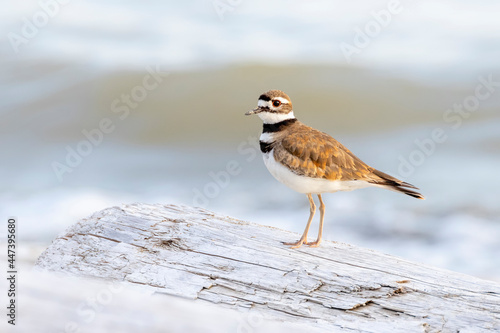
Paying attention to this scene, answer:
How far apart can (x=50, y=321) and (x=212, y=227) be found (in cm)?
202

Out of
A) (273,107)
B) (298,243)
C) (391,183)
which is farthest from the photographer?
(273,107)

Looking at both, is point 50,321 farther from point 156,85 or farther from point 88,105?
point 156,85

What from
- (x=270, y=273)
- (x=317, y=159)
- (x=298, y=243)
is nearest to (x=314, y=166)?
(x=317, y=159)

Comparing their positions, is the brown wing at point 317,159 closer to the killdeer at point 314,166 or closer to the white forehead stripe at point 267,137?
the killdeer at point 314,166

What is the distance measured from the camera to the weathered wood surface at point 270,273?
13.9ft

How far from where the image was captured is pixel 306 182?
5.48m

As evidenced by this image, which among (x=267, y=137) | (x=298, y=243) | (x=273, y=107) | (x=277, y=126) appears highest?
(x=273, y=107)

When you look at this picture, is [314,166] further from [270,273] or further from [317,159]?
[270,273]

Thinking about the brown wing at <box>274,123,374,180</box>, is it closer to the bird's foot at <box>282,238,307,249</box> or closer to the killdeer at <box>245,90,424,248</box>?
the killdeer at <box>245,90,424,248</box>

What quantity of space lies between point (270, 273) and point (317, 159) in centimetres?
140

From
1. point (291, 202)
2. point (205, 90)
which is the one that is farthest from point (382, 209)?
point (205, 90)

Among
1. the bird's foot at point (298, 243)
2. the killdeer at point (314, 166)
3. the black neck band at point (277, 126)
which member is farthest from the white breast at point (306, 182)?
the bird's foot at point (298, 243)

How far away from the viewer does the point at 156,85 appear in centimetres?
1734

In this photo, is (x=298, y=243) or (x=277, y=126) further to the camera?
(x=277, y=126)
